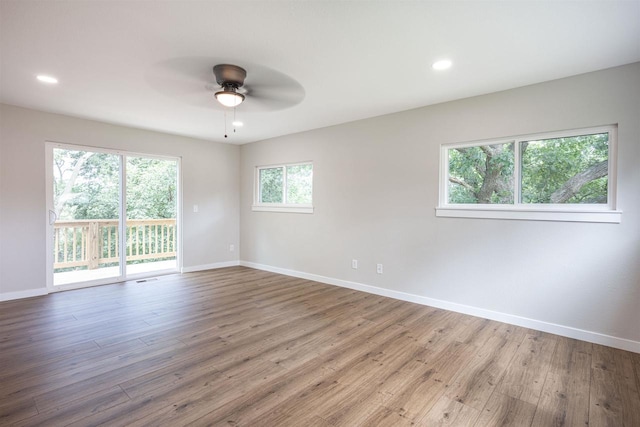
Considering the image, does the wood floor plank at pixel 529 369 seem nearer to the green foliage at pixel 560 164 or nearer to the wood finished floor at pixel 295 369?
the wood finished floor at pixel 295 369

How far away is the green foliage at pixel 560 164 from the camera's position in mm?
2814

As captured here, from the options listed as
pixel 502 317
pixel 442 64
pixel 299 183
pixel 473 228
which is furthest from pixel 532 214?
pixel 299 183

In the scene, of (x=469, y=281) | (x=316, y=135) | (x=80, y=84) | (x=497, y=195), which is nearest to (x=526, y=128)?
(x=497, y=195)

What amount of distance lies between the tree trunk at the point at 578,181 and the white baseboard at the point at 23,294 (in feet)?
20.8

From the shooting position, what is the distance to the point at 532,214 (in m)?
3.06

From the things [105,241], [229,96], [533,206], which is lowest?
[105,241]

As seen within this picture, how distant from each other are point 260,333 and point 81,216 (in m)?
3.68

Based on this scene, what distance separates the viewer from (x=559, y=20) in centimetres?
204

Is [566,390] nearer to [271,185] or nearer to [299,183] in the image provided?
[299,183]

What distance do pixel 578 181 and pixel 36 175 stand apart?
6.43 metres

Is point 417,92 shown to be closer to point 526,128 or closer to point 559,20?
point 526,128

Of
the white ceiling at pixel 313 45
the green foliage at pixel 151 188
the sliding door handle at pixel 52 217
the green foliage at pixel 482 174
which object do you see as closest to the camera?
the white ceiling at pixel 313 45

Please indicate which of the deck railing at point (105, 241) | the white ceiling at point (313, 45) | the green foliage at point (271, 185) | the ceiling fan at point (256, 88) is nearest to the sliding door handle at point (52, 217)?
the deck railing at point (105, 241)

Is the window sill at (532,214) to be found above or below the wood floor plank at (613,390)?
above
